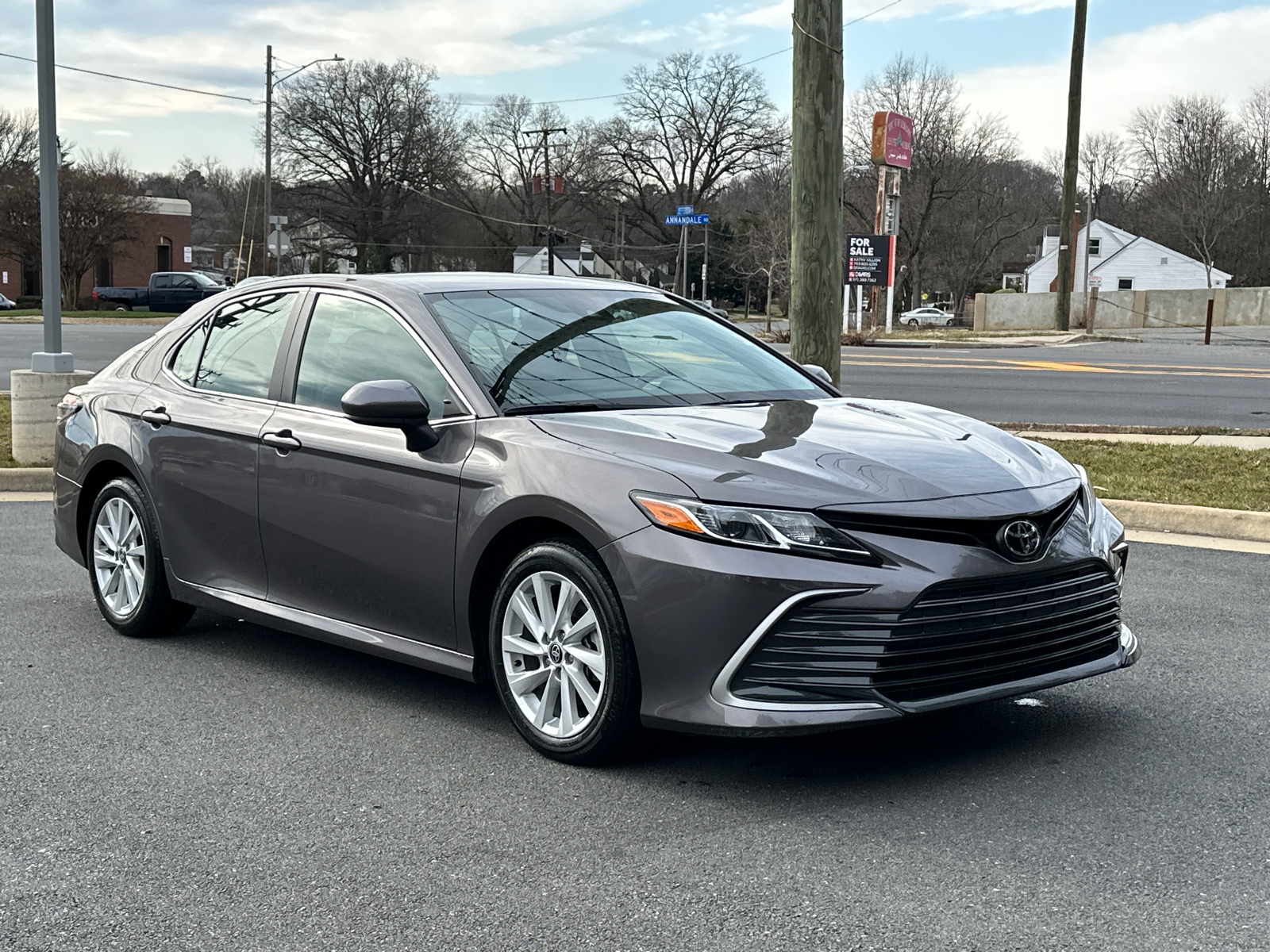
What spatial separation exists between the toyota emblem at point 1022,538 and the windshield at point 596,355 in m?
1.39

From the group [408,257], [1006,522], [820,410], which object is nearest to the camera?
[1006,522]

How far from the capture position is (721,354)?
5684 mm

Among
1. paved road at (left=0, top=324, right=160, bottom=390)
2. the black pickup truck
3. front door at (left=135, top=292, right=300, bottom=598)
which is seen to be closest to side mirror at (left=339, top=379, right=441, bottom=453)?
front door at (left=135, top=292, right=300, bottom=598)

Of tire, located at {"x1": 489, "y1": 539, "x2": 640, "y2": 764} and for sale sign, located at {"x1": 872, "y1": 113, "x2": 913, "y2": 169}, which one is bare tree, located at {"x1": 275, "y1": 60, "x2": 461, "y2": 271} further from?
tire, located at {"x1": 489, "y1": 539, "x2": 640, "y2": 764}

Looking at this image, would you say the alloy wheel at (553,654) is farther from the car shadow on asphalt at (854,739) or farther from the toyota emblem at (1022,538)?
the toyota emblem at (1022,538)

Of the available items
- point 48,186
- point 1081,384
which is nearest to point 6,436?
point 48,186

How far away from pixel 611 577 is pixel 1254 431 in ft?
35.4

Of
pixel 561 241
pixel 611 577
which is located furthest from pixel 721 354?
pixel 561 241

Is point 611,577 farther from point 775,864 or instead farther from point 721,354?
point 721,354

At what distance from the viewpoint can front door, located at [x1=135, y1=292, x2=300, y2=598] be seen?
216 inches

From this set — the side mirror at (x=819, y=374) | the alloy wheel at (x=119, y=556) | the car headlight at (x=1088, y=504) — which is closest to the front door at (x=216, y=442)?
the alloy wheel at (x=119, y=556)

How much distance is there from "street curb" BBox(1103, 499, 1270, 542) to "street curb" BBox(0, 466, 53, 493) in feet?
24.9

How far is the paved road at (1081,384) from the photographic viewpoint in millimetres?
15781

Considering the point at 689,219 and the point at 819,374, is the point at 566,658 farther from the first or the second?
the point at 689,219
